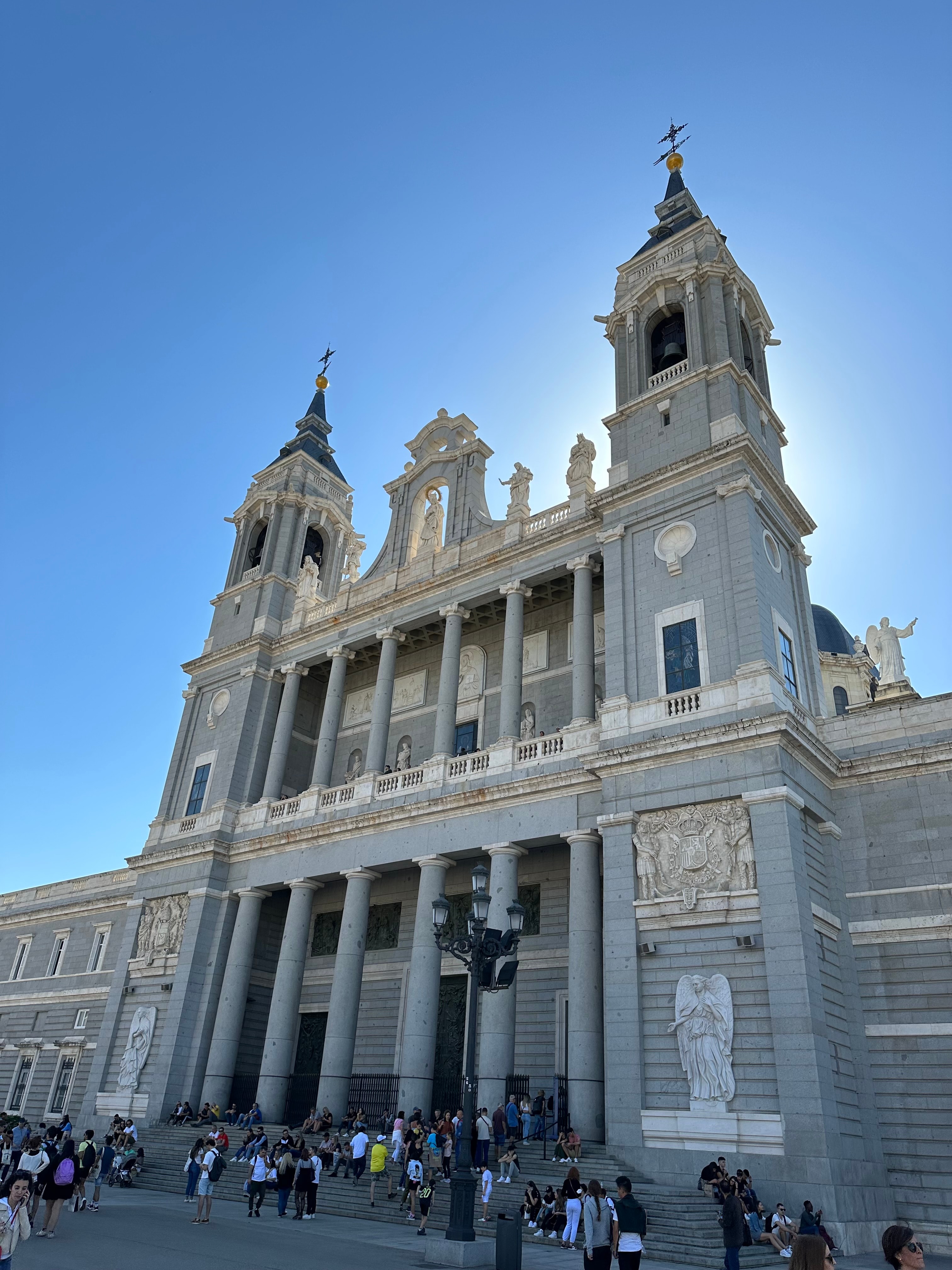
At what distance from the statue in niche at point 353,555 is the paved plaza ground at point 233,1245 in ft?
74.6

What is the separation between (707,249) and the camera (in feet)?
96.4

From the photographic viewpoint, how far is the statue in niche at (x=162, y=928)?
104 ft

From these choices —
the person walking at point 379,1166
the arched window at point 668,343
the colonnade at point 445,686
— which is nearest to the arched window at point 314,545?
the colonnade at point 445,686

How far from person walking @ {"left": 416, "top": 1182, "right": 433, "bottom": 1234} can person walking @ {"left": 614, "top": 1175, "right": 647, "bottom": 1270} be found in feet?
25.4

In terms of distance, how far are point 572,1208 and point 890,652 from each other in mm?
20674

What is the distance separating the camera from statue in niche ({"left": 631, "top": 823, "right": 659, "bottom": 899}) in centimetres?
2081

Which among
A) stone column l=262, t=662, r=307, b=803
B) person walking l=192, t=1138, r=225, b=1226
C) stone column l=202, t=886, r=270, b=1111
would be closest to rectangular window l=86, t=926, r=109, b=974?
stone column l=202, t=886, r=270, b=1111

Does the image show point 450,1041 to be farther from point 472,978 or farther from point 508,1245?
point 508,1245

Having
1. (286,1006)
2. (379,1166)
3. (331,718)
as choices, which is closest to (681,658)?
(379,1166)

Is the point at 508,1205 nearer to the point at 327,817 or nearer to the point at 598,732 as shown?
the point at 598,732

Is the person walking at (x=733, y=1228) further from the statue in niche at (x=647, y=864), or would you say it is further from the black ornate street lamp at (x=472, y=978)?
the statue in niche at (x=647, y=864)

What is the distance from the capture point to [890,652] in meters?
29.9

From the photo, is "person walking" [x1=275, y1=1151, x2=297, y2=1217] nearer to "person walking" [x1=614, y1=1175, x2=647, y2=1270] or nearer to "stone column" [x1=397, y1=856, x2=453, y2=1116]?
"stone column" [x1=397, y1=856, x2=453, y2=1116]

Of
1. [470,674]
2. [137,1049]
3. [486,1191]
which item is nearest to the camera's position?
[486,1191]
